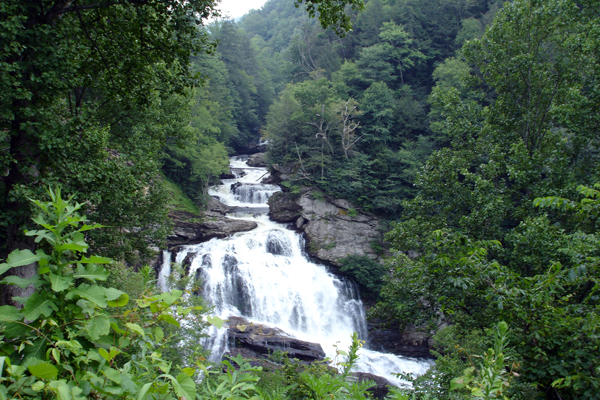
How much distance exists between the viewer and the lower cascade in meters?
16.0

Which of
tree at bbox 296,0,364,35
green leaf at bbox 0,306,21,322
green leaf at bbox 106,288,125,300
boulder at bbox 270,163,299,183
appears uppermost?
tree at bbox 296,0,364,35

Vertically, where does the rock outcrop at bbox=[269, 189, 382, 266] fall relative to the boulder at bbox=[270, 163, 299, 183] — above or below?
below

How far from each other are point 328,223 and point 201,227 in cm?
793

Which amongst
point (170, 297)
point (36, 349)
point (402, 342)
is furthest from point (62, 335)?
point (402, 342)

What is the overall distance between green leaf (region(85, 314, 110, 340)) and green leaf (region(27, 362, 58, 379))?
0.64 ft

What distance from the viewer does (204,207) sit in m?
24.3

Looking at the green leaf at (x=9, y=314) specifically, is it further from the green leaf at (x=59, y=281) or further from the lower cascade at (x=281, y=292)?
the lower cascade at (x=281, y=292)

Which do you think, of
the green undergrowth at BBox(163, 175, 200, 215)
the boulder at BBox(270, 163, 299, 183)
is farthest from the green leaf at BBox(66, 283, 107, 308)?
the boulder at BBox(270, 163, 299, 183)

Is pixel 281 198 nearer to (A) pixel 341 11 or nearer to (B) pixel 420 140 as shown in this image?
(B) pixel 420 140

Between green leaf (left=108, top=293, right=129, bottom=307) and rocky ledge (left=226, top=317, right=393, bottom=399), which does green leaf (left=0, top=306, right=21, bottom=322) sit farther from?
rocky ledge (left=226, top=317, right=393, bottom=399)

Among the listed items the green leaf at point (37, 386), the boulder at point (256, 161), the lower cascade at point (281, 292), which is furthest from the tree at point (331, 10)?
the boulder at point (256, 161)

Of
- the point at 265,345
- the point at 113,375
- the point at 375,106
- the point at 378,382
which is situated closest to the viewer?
the point at 113,375

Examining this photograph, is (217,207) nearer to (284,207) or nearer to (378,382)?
(284,207)

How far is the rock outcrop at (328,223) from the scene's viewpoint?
21120mm
